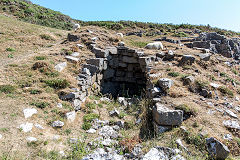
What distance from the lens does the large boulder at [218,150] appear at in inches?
195

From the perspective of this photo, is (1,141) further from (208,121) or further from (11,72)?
(208,121)

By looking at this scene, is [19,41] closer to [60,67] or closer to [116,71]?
[60,67]

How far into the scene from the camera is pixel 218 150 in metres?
5.02

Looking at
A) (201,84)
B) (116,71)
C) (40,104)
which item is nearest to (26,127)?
(40,104)

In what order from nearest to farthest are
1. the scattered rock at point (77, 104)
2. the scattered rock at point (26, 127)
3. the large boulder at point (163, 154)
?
1. the large boulder at point (163, 154)
2. the scattered rock at point (26, 127)
3. the scattered rock at point (77, 104)

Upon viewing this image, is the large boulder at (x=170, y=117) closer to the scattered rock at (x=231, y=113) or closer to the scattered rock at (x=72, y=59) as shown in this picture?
the scattered rock at (x=231, y=113)

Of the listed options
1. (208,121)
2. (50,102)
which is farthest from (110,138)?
(208,121)

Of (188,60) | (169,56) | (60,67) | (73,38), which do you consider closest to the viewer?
(60,67)

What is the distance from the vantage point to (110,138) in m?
5.98

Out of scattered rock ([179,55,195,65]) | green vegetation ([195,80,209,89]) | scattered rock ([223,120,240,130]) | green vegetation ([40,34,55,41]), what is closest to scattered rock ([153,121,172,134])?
scattered rock ([223,120,240,130])

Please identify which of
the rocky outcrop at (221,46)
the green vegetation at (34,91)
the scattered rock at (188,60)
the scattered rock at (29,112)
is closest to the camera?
the scattered rock at (29,112)

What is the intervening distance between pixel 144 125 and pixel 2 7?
27.9 metres

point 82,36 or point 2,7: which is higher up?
point 2,7

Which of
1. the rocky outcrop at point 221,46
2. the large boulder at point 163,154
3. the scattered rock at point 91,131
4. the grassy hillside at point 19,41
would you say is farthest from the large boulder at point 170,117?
the rocky outcrop at point 221,46
